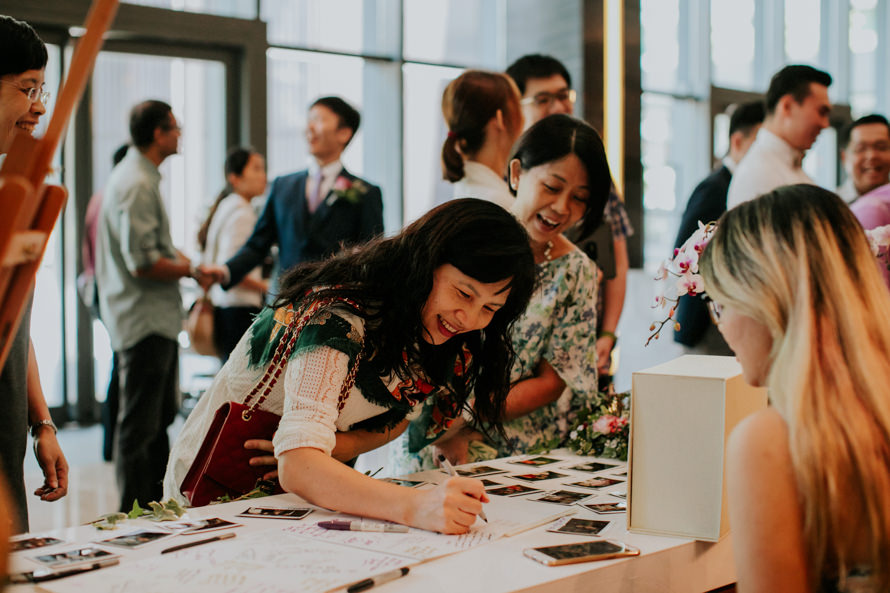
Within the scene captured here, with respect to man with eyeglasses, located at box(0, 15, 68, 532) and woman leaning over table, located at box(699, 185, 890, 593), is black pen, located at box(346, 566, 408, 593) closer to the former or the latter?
woman leaning over table, located at box(699, 185, 890, 593)

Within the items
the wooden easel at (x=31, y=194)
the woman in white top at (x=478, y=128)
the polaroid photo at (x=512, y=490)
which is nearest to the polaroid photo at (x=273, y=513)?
the polaroid photo at (x=512, y=490)

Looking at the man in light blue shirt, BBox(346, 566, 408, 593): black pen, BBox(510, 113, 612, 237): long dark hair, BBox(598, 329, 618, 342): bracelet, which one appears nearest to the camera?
BBox(346, 566, 408, 593): black pen

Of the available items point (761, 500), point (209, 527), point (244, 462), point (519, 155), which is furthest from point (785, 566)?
point (519, 155)

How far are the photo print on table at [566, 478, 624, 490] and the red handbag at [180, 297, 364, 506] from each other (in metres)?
0.55

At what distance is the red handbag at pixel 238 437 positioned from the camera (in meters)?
1.77

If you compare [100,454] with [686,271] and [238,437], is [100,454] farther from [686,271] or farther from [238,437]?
[686,271]

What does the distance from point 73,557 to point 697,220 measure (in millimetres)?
2936

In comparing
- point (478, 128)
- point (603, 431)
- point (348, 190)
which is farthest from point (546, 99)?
point (603, 431)

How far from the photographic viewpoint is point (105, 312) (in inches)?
166

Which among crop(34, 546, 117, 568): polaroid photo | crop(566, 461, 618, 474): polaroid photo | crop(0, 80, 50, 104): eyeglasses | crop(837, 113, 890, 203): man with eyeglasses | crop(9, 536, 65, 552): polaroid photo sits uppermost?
crop(837, 113, 890, 203): man with eyeglasses

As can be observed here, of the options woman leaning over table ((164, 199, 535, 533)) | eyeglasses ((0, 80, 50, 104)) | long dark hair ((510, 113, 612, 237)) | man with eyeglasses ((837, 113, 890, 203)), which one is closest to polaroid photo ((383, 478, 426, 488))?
woman leaning over table ((164, 199, 535, 533))

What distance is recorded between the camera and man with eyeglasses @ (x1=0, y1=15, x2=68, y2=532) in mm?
1840

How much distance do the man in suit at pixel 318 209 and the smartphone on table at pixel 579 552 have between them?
2647 millimetres

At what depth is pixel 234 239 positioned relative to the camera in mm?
5246
